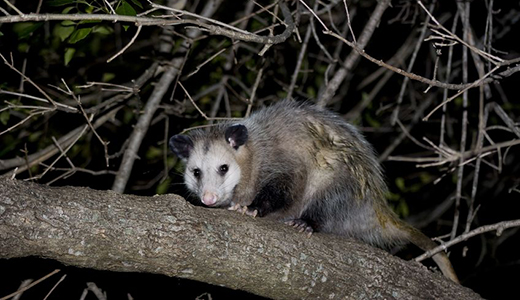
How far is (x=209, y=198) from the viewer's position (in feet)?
8.72

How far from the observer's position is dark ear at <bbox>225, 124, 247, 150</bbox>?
2.89 m

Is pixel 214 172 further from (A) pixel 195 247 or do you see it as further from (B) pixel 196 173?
(A) pixel 195 247

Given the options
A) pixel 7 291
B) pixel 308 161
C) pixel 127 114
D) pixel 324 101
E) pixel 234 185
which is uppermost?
pixel 324 101

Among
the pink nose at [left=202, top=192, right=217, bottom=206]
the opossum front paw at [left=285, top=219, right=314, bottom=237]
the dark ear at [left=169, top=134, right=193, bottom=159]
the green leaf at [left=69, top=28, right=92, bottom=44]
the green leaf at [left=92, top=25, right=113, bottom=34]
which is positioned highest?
the green leaf at [left=69, top=28, right=92, bottom=44]

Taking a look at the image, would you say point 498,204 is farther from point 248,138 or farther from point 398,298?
point 398,298

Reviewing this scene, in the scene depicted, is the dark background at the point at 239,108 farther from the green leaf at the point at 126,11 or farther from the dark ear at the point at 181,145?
the green leaf at the point at 126,11

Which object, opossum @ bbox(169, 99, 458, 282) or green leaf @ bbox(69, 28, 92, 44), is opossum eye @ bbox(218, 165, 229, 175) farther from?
green leaf @ bbox(69, 28, 92, 44)

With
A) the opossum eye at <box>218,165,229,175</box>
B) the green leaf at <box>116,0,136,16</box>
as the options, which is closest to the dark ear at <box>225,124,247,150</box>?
the opossum eye at <box>218,165,229,175</box>

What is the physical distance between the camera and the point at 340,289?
2158mm

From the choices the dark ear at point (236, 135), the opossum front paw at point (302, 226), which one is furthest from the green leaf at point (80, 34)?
the opossum front paw at point (302, 226)

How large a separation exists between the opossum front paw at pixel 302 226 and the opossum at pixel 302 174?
0.13 meters

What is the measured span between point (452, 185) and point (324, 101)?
195 centimetres

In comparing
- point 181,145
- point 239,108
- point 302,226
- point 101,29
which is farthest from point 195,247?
point 239,108

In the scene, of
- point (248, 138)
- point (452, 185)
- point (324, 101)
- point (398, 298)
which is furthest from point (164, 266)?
point (452, 185)
